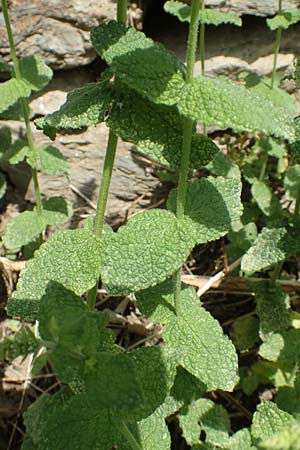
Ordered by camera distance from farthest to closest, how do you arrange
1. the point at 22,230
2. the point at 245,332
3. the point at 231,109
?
the point at 22,230, the point at 245,332, the point at 231,109

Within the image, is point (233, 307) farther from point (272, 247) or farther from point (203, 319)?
point (203, 319)

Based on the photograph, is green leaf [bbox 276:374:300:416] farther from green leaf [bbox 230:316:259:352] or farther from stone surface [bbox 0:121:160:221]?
stone surface [bbox 0:121:160:221]

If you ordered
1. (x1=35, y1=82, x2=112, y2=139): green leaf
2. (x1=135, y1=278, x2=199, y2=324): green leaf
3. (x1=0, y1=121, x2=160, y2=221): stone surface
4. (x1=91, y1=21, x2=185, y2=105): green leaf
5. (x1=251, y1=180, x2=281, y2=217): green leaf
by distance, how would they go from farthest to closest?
(x1=0, y1=121, x2=160, y2=221): stone surface
(x1=251, y1=180, x2=281, y2=217): green leaf
(x1=135, y1=278, x2=199, y2=324): green leaf
(x1=35, y1=82, x2=112, y2=139): green leaf
(x1=91, y1=21, x2=185, y2=105): green leaf

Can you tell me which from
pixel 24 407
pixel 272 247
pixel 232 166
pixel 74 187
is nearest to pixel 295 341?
pixel 272 247

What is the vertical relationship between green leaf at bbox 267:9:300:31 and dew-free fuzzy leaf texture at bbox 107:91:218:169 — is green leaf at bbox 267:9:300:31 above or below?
below

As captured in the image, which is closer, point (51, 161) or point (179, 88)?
point (179, 88)

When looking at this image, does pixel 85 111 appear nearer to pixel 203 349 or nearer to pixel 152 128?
pixel 152 128

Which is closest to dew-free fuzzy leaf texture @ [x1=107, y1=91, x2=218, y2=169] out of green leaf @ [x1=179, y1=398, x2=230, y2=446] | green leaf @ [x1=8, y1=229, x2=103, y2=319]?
green leaf @ [x1=8, y1=229, x2=103, y2=319]

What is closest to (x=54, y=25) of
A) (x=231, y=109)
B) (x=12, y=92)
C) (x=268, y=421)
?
(x=12, y=92)
